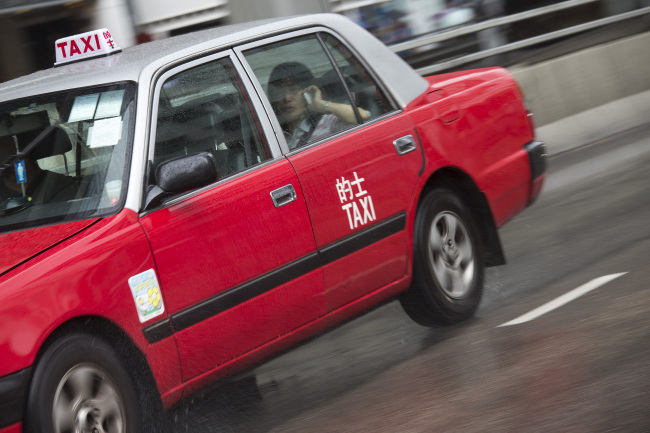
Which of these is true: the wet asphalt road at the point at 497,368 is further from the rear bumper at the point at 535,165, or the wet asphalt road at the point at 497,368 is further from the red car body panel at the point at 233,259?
the rear bumper at the point at 535,165

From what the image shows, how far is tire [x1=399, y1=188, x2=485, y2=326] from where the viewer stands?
233 inches

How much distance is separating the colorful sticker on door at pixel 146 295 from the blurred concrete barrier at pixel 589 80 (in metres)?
8.33

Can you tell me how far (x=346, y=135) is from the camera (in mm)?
5516

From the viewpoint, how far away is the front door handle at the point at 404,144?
18.9 feet

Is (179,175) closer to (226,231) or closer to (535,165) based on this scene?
(226,231)

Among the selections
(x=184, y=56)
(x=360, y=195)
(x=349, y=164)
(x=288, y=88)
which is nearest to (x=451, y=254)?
(x=360, y=195)

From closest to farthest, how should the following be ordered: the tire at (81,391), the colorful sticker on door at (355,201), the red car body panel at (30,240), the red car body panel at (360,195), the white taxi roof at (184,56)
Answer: the tire at (81,391) → the red car body panel at (30,240) → the white taxi roof at (184,56) → the red car body panel at (360,195) → the colorful sticker on door at (355,201)

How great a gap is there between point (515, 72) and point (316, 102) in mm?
6966

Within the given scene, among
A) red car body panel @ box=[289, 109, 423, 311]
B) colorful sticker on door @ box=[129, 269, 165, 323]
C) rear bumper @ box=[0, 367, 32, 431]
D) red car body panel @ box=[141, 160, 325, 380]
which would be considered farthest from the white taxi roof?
rear bumper @ box=[0, 367, 32, 431]

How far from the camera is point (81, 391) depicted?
157 inches

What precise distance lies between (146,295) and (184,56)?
47.6 inches

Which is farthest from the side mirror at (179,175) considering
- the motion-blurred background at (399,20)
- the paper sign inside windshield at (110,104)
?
the motion-blurred background at (399,20)

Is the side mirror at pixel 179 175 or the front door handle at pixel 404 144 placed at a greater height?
the side mirror at pixel 179 175

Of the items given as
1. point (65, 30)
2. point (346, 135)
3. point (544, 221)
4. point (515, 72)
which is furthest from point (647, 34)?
point (346, 135)
